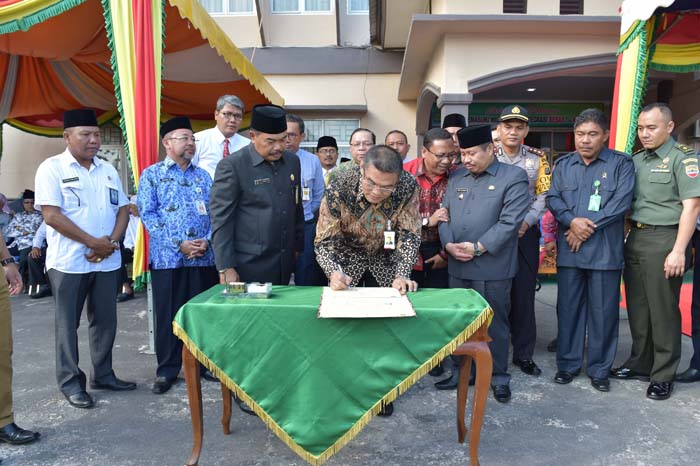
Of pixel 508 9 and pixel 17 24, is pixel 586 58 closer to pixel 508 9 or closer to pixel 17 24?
pixel 508 9

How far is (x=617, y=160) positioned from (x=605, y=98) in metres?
7.54

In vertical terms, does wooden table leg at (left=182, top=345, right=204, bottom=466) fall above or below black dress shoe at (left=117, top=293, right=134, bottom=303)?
above

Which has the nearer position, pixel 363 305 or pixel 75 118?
pixel 363 305

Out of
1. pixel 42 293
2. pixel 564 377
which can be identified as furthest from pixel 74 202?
pixel 42 293

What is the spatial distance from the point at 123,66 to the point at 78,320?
1.91 metres

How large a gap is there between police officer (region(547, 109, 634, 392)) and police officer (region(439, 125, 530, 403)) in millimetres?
556

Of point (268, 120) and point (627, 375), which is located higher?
point (268, 120)

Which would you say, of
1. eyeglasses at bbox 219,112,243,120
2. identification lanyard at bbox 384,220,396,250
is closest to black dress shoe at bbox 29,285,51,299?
eyeglasses at bbox 219,112,243,120

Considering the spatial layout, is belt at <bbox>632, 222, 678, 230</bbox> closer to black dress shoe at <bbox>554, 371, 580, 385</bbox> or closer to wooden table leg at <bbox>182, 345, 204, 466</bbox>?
black dress shoe at <bbox>554, 371, 580, 385</bbox>

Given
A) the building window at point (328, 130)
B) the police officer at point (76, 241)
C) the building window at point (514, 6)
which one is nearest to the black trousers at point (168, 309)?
the police officer at point (76, 241)

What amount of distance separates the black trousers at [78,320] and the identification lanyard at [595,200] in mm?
3395

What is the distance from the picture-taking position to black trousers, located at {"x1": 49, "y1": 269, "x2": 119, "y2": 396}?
327 centimetres

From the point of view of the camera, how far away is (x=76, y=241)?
3.27 meters

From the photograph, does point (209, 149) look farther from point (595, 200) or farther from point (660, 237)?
point (660, 237)
